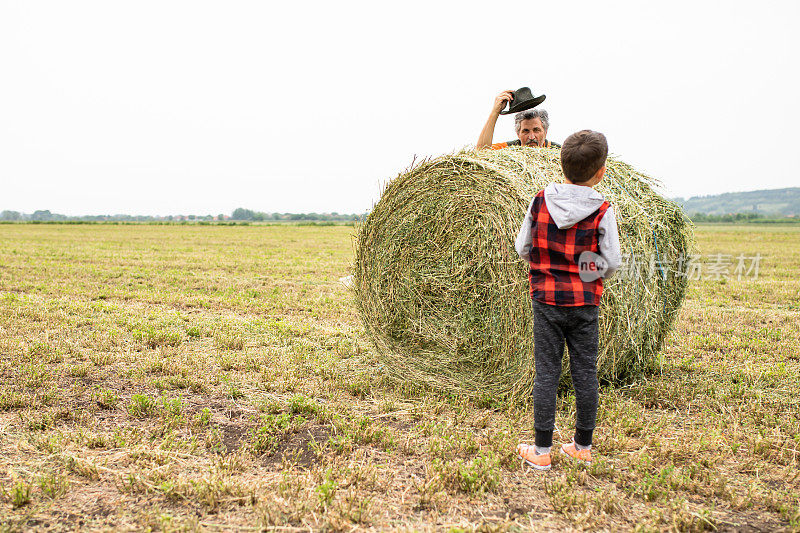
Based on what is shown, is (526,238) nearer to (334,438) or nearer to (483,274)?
(483,274)

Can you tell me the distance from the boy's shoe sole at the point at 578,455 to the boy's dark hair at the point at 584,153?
1636 mm

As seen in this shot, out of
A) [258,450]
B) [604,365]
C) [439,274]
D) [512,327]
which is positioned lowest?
[258,450]

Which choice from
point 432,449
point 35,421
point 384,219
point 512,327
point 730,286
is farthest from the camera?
point 730,286

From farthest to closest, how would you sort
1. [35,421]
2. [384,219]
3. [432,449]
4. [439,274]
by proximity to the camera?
[384,219]
[439,274]
[35,421]
[432,449]

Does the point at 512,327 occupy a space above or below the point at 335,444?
above

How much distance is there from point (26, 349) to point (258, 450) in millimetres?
3445

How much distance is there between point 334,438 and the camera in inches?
144

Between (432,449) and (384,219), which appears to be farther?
(384,219)

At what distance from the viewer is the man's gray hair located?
5.87 meters

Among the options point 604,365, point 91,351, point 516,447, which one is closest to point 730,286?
point 604,365

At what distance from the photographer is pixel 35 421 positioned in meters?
3.84

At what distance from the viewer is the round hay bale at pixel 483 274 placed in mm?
4223

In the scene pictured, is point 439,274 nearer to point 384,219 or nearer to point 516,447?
point 384,219

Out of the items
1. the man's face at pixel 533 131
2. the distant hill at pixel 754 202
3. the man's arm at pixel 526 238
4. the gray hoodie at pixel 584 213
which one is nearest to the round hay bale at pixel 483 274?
the man's arm at pixel 526 238
